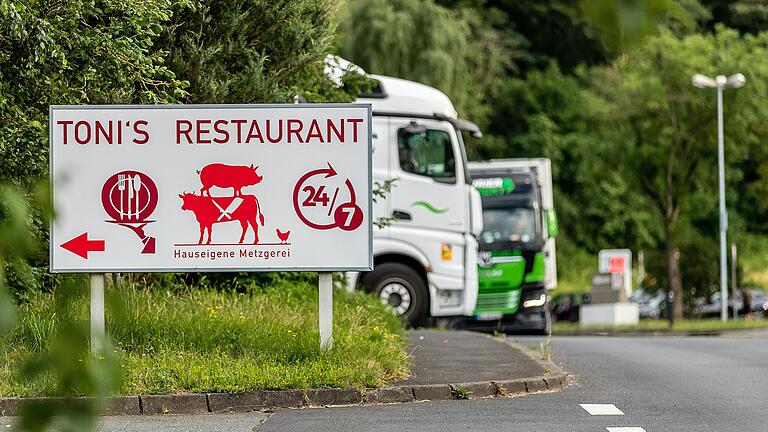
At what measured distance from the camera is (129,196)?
11.4 metres

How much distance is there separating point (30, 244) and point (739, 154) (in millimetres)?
40672

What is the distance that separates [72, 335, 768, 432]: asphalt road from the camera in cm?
863

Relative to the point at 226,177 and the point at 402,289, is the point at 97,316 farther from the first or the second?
the point at 402,289

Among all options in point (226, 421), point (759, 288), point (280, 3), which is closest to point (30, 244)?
point (226, 421)

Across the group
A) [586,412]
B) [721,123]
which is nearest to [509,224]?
[721,123]

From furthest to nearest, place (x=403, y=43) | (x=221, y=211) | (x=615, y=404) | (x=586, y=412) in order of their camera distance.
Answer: (x=403, y=43) → (x=221, y=211) → (x=615, y=404) → (x=586, y=412)

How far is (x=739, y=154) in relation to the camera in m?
40.9

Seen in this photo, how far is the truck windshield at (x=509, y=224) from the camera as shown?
26.7 m

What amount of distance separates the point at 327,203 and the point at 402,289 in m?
8.06

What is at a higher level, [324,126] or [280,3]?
[280,3]

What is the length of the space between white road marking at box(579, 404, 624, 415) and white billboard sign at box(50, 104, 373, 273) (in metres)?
2.36

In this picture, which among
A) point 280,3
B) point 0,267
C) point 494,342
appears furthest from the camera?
point 494,342

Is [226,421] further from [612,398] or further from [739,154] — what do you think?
[739,154]

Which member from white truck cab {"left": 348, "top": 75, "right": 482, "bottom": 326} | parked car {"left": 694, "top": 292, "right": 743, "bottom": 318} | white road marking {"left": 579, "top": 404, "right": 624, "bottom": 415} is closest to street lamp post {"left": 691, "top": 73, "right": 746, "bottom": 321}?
parked car {"left": 694, "top": 292, "right": 743, "bottom": 318}
